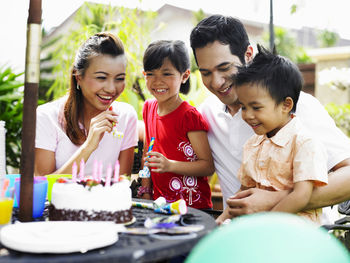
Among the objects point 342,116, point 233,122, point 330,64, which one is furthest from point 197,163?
point 330,64

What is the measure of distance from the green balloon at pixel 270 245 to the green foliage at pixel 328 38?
30643mm

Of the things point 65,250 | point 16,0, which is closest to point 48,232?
point 65,250

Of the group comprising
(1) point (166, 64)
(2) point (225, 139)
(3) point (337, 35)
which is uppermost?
(3) point (337, 35)

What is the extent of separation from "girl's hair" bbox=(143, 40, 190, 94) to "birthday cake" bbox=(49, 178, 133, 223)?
50.1 inches

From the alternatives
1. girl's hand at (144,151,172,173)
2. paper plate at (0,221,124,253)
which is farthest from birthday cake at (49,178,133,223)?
girl's hand at (144,151,172,173)

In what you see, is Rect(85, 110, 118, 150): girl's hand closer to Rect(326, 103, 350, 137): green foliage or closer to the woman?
the woman

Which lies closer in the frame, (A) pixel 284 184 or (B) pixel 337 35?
(A) pixel 284 184

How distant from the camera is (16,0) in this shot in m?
6.63

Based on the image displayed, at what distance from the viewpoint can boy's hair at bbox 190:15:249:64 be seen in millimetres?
2428

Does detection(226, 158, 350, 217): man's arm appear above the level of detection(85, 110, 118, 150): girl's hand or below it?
below

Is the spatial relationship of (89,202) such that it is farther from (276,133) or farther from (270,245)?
(276,133)

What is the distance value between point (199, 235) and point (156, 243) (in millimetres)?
158

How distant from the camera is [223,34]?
243 cm

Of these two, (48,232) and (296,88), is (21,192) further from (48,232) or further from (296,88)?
(296,88)
